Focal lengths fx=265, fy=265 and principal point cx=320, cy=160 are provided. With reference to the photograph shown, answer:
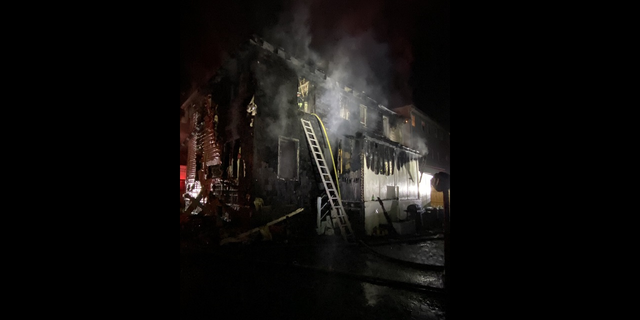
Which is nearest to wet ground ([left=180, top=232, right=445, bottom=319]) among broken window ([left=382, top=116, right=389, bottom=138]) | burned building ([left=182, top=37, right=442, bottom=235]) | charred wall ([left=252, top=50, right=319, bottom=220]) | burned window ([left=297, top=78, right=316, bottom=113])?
charred wall ([left=252, top=50, right=319, bottom=220])

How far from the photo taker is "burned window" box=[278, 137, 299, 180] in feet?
Answer: 40.3

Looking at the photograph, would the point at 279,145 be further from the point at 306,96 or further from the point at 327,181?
the point at 306,96

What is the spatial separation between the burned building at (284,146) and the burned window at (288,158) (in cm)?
5

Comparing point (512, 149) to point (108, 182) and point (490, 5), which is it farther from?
point (108, 182)

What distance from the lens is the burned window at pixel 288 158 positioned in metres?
12.3

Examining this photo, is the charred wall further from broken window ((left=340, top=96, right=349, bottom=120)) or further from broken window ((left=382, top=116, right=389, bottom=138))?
broken window ((left=382, top=116, right=389, bottom=138))

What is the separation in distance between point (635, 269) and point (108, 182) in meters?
2.36

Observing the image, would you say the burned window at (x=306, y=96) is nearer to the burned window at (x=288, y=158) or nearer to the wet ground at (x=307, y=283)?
the burned window at (x=288, y=158)

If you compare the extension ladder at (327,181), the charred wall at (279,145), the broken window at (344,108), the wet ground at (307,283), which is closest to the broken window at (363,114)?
the broken window at (344,108)

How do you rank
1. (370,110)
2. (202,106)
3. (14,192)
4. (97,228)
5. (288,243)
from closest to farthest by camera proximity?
1. (14,192)
2. (97,228)
3. (288,243)
4. (202,106)
5. (370,110)

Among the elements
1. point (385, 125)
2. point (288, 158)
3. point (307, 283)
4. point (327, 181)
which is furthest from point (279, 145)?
point (385, 125)

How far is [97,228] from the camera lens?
133 centimetres

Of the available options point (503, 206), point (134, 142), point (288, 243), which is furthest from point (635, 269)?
point (288, 243)

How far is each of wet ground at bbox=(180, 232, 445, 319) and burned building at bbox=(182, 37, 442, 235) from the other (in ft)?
10.1
